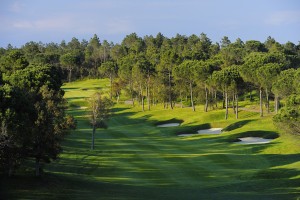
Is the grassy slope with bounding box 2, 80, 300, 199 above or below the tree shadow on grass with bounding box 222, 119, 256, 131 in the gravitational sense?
below

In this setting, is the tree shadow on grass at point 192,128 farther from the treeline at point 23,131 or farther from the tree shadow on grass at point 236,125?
the treeline at point 23,131

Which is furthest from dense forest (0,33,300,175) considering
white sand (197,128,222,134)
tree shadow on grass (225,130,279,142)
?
Result: white sand (197,128,222,134)

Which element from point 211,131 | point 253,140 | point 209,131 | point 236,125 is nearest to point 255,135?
point 253,140

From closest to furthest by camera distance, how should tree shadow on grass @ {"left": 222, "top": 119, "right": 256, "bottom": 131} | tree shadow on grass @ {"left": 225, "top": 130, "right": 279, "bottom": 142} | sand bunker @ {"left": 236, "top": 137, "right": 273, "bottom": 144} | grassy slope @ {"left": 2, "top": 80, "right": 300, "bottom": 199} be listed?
grassy slope @ {"left": 2, "top": 80, "right": 300, "bottom": 199} → sand bunker @ {"left": 236, "top": 137, "right": 273, "bottom": 144} → tree shadow on grass @ {"left": 225, "top": 130, "right": 279, "bottom": 142} → tree shadow on grass @ {"left": 222, "top": 119, "right": 256, "bottom": 131}

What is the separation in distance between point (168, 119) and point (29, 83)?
3591 cm

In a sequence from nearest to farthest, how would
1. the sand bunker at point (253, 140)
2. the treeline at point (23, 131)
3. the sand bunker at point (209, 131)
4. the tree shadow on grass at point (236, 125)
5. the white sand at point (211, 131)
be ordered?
1. the treeline at point (23, 131)
2. the sand bunker at point (253, 140)
3. the tree shadow on grass at point (236, 125)
4. the sand bunker at point (209, 131)
5. the white sand at point (211, 131)

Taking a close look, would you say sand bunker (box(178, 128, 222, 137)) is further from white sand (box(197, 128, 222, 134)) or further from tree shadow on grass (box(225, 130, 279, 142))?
tree shadow on grass (box(225, 130, 279, 142))

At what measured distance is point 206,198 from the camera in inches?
1150

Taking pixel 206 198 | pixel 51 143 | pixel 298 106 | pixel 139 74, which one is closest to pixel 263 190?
pixel 206 198

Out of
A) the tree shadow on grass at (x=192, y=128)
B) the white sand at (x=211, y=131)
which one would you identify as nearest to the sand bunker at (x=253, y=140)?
the white sand at (x=211, y=131)

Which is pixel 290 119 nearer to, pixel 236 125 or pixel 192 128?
pixel 236 125

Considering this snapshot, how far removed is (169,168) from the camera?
1622 inches

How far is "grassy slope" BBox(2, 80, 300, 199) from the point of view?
30.3m

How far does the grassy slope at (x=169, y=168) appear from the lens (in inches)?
1193
